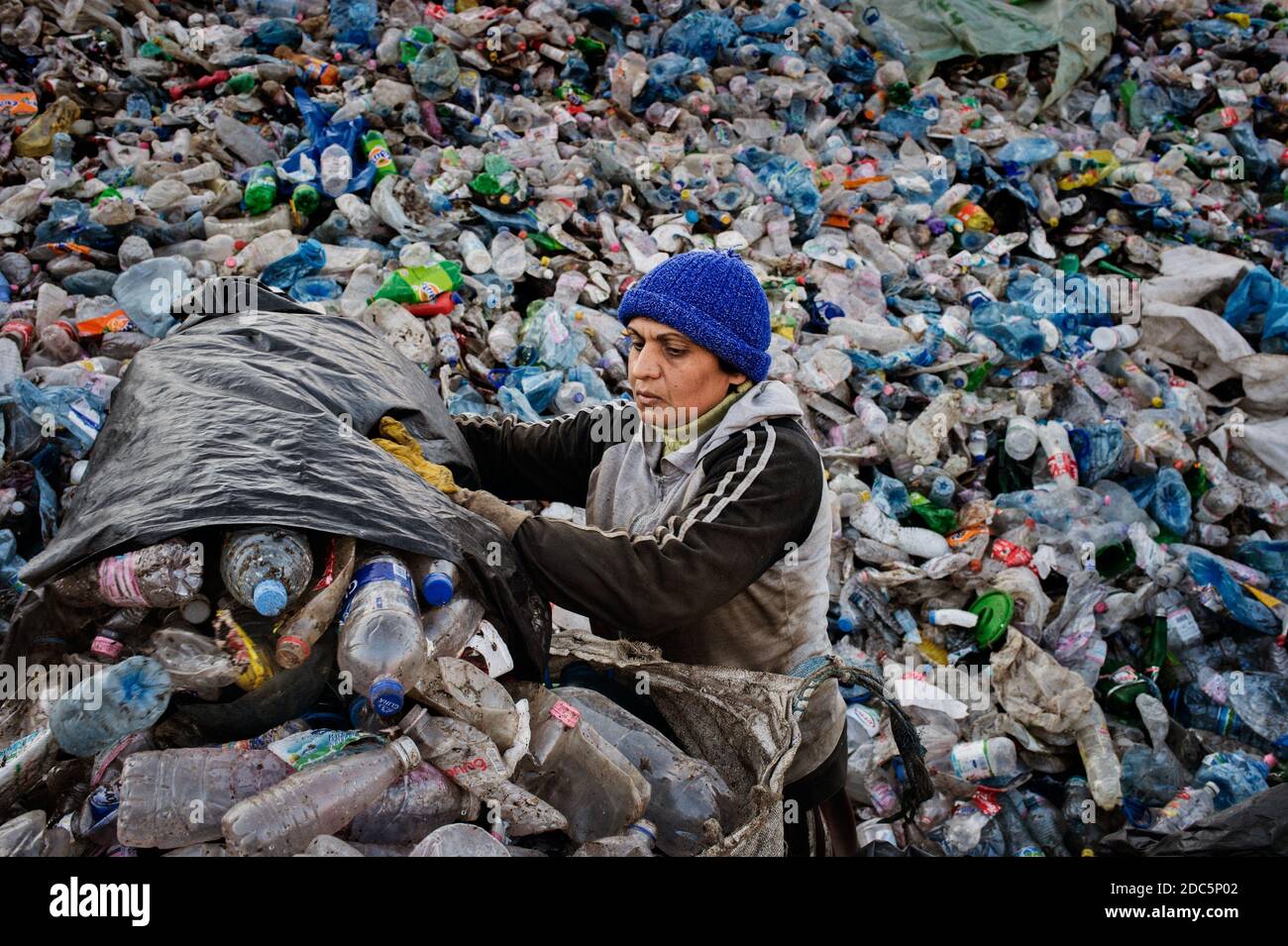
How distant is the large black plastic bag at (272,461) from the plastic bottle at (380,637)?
100mm

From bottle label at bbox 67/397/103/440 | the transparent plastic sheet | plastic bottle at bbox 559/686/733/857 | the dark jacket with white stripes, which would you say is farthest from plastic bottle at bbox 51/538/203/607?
the transparent plastic sheet

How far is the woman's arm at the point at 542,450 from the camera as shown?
2521 millimetres

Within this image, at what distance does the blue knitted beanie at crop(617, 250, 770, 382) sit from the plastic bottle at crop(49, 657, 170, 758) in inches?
49.9

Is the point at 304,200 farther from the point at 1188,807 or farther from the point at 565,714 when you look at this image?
the point at 1188,807

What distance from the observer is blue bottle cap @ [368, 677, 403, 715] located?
156 cm

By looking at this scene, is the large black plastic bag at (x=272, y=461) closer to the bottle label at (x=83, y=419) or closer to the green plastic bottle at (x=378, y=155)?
the bottle label at (x=83, y=419)

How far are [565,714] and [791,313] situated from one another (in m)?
3.84

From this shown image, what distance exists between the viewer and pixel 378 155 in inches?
203

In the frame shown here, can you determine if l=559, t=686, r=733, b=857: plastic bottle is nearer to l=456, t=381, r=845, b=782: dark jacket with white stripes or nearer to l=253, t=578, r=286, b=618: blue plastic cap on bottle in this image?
l=456, t=381, r=845, b=782: dark jacket with white stripes

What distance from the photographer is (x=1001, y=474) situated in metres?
4.78

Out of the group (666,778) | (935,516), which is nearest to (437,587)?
(666,778)

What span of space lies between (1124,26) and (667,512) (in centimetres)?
882

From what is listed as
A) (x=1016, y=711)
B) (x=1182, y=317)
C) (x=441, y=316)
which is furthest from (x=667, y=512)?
(x=1182, y=317)
